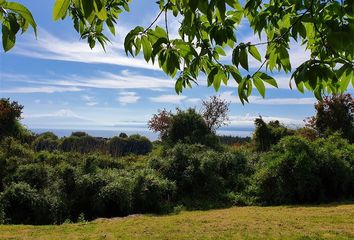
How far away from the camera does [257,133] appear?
70.4 ft

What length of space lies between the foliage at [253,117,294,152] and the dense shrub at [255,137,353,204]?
7.52m

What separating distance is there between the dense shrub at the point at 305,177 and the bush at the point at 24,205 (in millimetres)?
6636

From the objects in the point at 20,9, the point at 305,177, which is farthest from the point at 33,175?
the point at 20,9

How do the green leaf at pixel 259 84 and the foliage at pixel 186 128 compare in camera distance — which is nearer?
the green leaf at pixel 259 84

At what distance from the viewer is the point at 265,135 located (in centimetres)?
2150

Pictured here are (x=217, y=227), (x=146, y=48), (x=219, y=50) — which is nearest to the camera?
(x=146, y=48)

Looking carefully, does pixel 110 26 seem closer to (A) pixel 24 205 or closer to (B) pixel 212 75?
(B) pixel 212 75

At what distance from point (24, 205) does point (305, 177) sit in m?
8.16

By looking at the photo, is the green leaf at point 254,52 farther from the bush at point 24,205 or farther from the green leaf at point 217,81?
the bush at point 24,205

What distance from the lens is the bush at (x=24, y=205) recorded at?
420 inches

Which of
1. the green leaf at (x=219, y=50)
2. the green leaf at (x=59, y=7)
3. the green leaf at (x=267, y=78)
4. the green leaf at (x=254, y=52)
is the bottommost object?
the green leaf at (x=267, y=78)

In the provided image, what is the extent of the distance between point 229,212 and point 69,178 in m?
4.66

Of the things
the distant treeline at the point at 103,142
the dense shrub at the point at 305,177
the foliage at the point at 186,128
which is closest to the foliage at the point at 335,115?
the foliage at the point at 186,128

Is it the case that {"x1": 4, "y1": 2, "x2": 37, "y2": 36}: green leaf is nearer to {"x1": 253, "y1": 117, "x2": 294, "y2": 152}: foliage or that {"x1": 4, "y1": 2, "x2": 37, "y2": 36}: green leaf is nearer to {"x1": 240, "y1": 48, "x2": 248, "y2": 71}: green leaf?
{"x1": 240, "y1": 48, "x2": 248, "y2": 71}: green leaf
